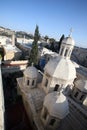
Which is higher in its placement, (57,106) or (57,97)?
(57,97)

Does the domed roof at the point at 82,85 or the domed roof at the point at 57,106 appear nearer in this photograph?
the domed roof at the point at 57,106

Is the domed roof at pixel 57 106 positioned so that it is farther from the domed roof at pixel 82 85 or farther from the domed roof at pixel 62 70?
the domed roof at pixel 82 85

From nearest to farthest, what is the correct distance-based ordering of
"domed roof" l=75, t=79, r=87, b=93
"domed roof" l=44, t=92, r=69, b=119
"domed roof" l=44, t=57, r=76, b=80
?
1. "domed roof" l=44, t=92, r=69, b=119
2. "domed roof" l=44, t=57, r=76, b=80
3. "domed roof" l=75, t=79, r=87, b=93

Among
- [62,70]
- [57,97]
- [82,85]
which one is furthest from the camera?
[82,85]

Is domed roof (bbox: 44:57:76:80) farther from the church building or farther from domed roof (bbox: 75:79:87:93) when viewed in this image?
domed roof (bbox: 75:79:87:93)

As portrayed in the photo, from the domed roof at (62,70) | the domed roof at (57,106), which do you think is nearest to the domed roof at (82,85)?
the domed roof at (62,70)

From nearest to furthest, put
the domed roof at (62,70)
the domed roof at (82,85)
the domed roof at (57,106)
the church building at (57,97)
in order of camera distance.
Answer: the domed roof at (57,106)
the church building at (57,97)
the domed roof at (62,70)
the domed roof at (82,85)

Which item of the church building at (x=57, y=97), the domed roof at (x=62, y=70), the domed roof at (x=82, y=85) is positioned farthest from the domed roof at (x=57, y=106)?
the domed roof at (x=82, y=85)

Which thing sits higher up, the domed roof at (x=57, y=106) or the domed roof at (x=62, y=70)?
the domed roof at (x=62, y=70)

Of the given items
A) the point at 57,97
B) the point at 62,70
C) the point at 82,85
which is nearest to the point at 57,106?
the point at 57,97

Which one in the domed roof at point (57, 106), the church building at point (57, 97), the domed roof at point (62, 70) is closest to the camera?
the domed roof at point (57, 106)

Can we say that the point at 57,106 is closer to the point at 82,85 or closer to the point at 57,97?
the point at 57,97

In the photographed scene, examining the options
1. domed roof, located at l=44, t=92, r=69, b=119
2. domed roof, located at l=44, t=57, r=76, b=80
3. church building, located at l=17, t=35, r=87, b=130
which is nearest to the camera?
domed roof, located at l=44, t=92, r=69, b=119

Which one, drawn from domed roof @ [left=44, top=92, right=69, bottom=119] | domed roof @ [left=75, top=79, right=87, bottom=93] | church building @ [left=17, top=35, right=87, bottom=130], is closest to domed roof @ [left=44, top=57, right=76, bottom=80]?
church building @ [left=17, top=35, right=87, bottom=130]
